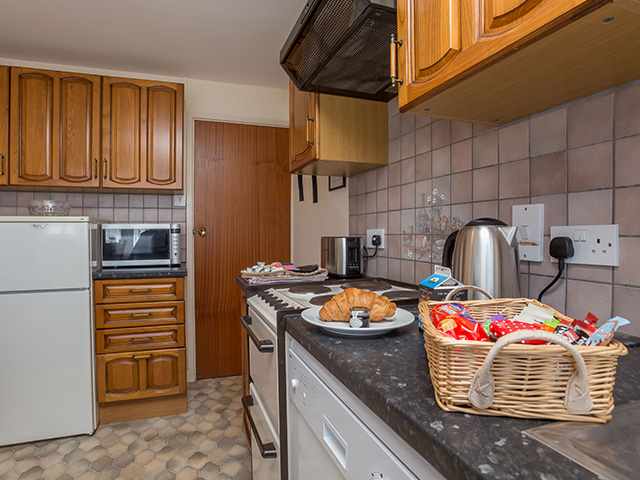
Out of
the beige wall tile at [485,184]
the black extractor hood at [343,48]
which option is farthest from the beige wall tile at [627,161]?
the black extractor hood at [343,48]

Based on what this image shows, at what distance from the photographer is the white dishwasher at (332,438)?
527 millimetres

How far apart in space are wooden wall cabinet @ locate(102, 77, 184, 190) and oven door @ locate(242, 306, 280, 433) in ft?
5.02

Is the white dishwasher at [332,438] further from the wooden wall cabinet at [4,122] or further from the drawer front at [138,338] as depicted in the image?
the wooden wall cabinet at [4,122]

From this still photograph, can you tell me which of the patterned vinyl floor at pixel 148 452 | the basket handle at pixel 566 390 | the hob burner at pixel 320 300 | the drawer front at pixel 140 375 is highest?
the basket handle at pixel 566 390

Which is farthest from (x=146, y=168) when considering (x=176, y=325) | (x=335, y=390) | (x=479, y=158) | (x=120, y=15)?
(x=335, y=390)

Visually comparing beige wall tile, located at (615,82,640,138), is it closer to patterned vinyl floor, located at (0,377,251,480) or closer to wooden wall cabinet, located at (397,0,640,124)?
wooden wall cabinet, located at (397,0,640,124)

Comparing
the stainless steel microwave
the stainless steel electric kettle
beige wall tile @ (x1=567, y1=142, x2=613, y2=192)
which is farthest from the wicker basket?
the stainless steel microwave

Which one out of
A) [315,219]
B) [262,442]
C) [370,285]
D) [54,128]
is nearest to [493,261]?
[370,285]

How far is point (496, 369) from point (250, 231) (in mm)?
2867

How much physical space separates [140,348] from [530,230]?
2.18 meters

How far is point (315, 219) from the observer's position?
8.89 feet

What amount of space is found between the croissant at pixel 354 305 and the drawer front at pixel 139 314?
5.63ft

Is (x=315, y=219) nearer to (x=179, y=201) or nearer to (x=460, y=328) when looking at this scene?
(x=179, y=201)

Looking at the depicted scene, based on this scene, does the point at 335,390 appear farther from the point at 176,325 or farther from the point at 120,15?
the point at 120,15
